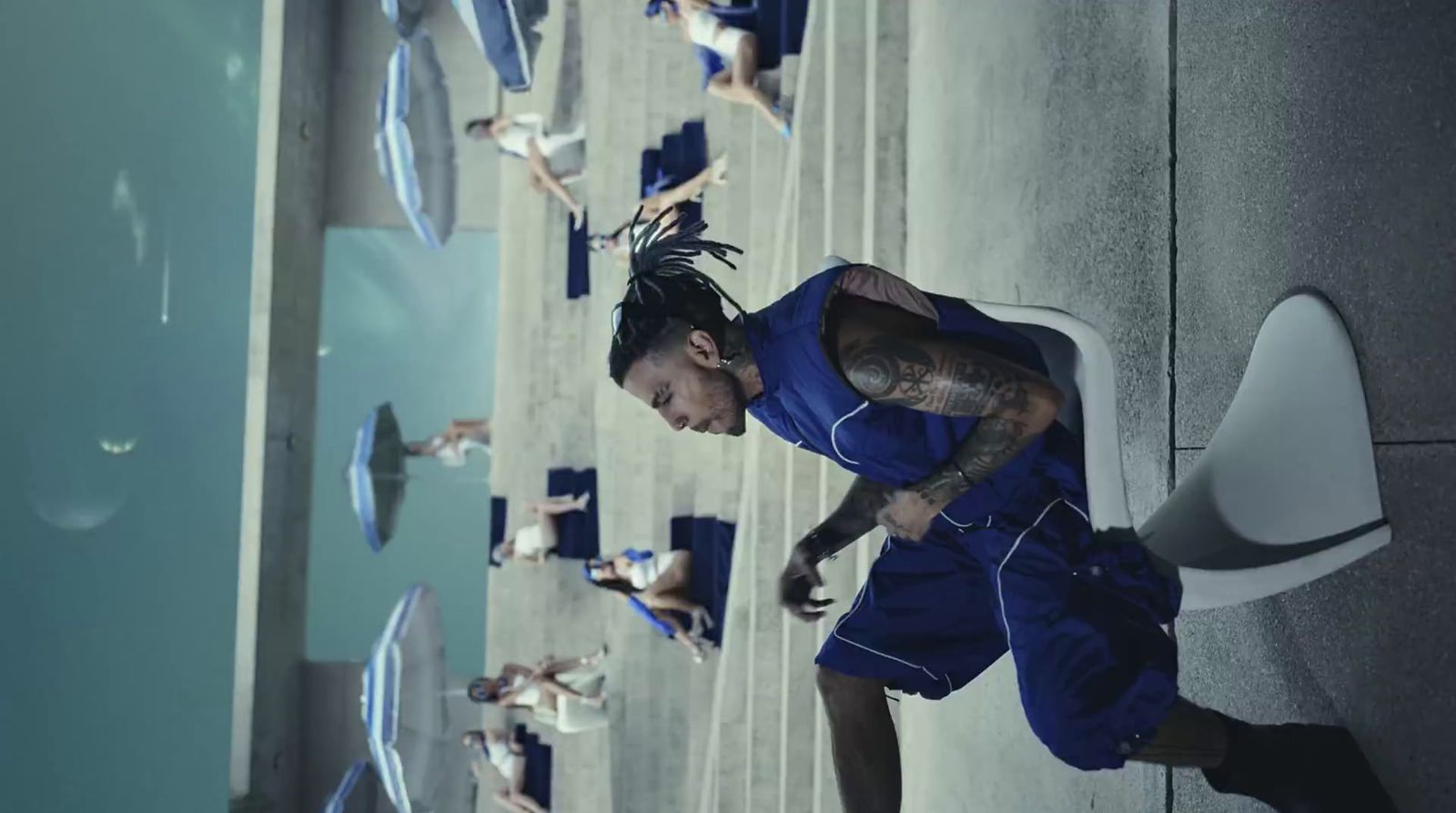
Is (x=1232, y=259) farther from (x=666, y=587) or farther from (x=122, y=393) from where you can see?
(x=122, y=393)

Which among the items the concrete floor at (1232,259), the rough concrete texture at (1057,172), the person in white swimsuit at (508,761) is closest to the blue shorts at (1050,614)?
the concrete floor at (1232,259)

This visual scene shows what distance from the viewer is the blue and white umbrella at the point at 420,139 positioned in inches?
432

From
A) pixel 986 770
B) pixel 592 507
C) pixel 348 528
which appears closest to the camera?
pixel 986 770

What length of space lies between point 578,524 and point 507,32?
4410 millimetres

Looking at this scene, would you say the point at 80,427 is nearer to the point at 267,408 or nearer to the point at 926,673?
the point at 267,408

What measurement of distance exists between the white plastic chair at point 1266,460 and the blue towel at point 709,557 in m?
5.19

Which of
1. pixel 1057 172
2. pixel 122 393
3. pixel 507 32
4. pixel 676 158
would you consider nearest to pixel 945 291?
pixel 1057 172

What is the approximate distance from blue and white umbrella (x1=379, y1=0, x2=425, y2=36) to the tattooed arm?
→ 35.0 ft

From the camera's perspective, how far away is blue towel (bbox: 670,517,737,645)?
24.8 feet

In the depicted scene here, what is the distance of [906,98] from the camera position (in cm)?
548

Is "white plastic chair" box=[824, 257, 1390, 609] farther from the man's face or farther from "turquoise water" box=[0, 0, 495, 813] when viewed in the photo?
"turquoise water" box=[0, 0, 495, 813]

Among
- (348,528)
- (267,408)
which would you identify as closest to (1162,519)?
(267,408)

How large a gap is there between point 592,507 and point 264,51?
237 inches

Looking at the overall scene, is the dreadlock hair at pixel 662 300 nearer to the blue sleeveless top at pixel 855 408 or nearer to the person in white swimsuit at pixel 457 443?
the blue sleeveless top at pixel 855 408
